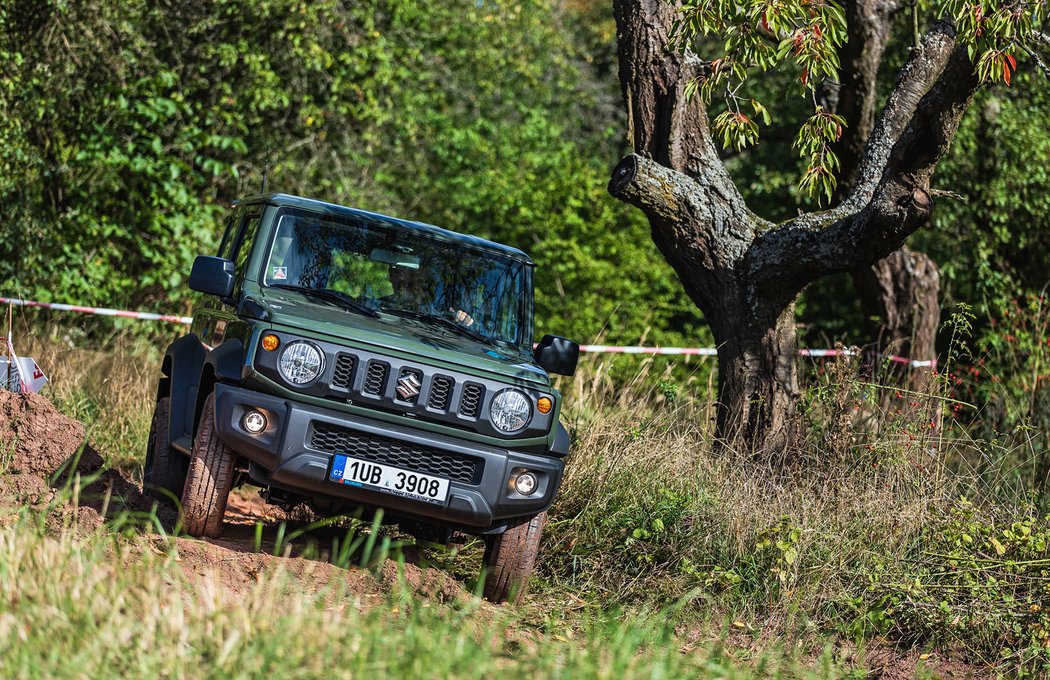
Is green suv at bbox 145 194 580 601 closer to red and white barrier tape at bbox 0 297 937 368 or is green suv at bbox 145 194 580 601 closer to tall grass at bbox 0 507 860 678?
tall grass at bbox 0 507 860 678

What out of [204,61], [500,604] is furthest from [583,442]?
[204,61]

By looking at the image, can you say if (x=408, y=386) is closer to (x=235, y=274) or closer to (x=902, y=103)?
(x=235, y=274)

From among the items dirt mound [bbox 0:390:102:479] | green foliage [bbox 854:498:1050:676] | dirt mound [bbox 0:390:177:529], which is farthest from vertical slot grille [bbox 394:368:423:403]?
green foliage [bbox 854:498:1050:676]

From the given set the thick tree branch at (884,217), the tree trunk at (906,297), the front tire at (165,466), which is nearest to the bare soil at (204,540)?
the front tire at (165,466)

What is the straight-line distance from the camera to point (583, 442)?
25.2ft

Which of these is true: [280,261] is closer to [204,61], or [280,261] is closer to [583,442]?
[583,442]

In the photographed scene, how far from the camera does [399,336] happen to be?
5.83 metres

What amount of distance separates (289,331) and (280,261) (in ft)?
3.05

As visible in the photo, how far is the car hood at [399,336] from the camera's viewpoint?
567 centimetres

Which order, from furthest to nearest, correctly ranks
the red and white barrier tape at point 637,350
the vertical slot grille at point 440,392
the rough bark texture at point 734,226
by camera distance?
the red and white barrier tape at point 637,350 → the rough bark texture at point 734,226 → the vertical slot grille at point 440,392

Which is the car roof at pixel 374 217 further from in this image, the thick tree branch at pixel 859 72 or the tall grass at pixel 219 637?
the thick tree branch at pixel 859 72

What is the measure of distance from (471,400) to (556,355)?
0.91 metres

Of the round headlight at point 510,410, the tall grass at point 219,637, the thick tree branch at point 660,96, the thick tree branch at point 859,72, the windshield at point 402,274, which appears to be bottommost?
the tall grass at point 219,637

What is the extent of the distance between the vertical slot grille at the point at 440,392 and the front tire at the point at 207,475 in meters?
0.98
